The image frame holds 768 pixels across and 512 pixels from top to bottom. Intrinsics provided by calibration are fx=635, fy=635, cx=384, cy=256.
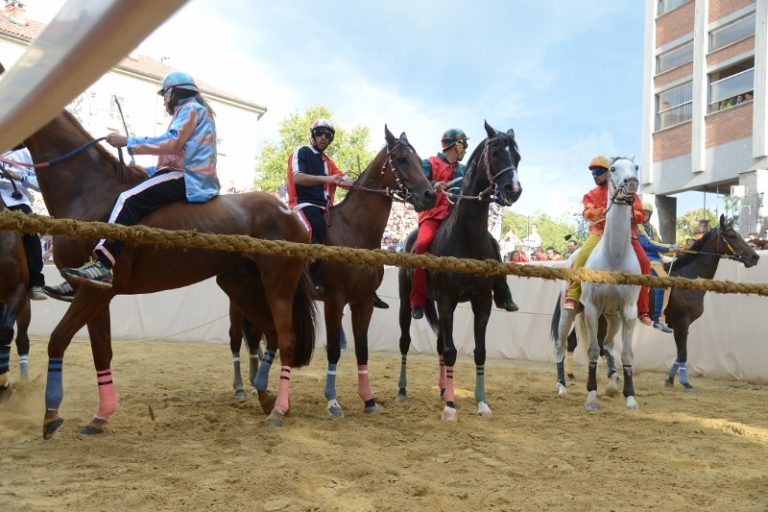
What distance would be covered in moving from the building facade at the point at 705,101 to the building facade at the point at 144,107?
18129 millimetres

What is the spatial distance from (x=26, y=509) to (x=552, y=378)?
768cm

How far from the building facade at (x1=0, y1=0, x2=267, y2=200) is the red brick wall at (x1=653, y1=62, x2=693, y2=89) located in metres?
18.2

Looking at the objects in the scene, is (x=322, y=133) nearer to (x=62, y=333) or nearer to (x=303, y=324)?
(x=303, y=324)

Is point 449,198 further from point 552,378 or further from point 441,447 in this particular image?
point 552,378

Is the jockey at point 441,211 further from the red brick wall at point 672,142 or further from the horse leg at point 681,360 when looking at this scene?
the red brick wall at point 672,142

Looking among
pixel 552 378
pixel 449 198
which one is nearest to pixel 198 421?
pixel 449 198

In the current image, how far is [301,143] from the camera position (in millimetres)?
47188

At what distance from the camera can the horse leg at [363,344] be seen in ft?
19.9

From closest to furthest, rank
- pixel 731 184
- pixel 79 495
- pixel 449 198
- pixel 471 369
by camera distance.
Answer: pixel 79 495 < pixel 449 198 < pixel 471 369 < pixel 731 184

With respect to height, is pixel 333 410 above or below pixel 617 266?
below

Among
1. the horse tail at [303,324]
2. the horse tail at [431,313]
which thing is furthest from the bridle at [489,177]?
the horse tail at [431,313]

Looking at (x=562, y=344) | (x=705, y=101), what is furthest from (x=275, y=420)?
(x=705, y=101)

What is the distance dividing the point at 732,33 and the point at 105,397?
2277cm

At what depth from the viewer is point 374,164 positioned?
20.4 ft
